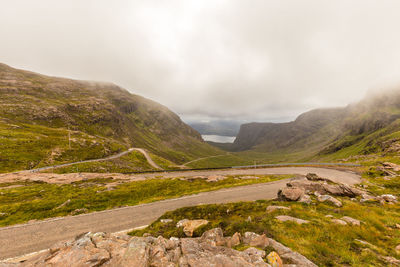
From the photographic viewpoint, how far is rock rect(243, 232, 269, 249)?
7.90m

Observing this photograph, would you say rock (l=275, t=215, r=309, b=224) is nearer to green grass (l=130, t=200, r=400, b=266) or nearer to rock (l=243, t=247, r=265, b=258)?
green grass (l=130, t=200, r=400, b=266)

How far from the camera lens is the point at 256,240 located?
8211mm

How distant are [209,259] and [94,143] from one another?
114231mm

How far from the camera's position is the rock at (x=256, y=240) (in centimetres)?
790

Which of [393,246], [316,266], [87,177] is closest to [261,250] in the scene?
[316,266]

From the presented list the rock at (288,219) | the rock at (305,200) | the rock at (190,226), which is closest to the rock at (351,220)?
the rock at (288,219)

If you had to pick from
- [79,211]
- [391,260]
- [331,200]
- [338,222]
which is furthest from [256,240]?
[79,211]

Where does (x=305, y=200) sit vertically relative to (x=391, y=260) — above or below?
above

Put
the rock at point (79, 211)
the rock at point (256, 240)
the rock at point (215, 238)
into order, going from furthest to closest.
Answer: the rock at point (79, 211), the rock at point (215, 238), the rock at point (256, 240)

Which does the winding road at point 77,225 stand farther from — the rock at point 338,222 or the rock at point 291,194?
the rock at point 338,222

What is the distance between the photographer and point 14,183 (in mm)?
37156

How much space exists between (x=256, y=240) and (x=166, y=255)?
5.00 metres

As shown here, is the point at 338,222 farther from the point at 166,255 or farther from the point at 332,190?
the point at 166,255

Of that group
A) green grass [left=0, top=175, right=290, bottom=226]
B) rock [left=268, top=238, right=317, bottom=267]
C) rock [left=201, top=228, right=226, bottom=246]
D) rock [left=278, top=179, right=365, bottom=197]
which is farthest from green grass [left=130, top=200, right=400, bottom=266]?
green grass [left=0, top=175, right=290, bottom=226]
